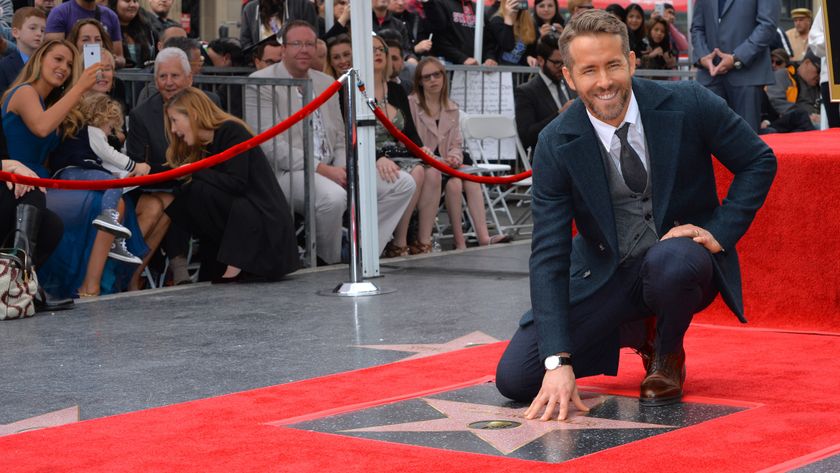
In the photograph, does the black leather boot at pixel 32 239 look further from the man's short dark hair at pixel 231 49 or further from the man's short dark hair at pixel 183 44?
the man's short dark hair at pixel 231 49

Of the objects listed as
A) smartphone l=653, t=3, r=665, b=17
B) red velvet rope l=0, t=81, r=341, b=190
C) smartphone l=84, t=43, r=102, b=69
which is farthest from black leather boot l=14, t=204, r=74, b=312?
smartphone l=653, t=3, r=665, b=17

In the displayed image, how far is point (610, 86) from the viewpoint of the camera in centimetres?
407

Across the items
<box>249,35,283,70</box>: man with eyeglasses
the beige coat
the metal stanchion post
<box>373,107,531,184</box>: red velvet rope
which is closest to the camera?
the metal stanchion post

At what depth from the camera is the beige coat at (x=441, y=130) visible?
10180mm

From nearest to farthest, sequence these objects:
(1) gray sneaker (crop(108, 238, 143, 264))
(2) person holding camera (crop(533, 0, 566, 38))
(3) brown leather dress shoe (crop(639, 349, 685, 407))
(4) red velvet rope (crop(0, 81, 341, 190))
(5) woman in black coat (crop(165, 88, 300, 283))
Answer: (3) brown leather dress shoe (crop(639, 349, 685, 407)) < (4) red velvet rope (crop(0, 81, 341, 190)) < (1) gray sneaker (crop(108, 238, 143, 264)) < (5) woman in black coat (crop(165, 88, 300, 283)) < (2) person holding camera (crop(533, 0, 566, 38))

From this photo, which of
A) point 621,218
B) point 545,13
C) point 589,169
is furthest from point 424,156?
point 545,13

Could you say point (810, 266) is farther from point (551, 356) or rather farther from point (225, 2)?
point (225, 2)

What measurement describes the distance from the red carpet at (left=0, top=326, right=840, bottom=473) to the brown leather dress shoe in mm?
152

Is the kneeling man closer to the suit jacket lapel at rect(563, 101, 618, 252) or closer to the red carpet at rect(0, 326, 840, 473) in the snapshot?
the suit jacket lapel at rect(563, 101, 618, 252)

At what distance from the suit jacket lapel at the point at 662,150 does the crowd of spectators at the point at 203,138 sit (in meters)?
3.92

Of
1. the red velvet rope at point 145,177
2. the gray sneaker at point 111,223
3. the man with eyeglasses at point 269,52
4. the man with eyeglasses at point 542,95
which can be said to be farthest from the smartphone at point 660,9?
the gray sneaker at point 111,223

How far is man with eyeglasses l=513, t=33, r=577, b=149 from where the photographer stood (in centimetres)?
1080

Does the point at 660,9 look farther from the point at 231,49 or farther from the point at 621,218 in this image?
the point at 621,218

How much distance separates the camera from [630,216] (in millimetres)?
4270
